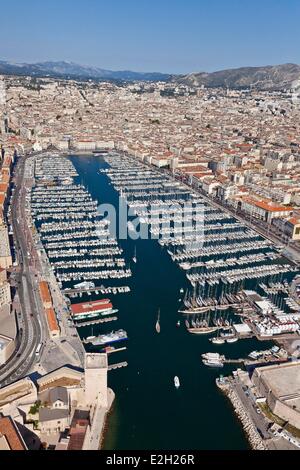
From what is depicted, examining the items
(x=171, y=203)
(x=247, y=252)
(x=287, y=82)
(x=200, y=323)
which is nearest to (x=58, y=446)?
(x=200, y=323)

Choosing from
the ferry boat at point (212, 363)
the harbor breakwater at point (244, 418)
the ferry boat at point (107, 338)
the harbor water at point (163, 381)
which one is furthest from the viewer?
the ferry boat at point (107, 338)

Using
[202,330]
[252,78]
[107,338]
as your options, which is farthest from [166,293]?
[252,78]

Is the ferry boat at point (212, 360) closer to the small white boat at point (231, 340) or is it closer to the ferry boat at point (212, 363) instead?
the ferry boat at point (212, 363)

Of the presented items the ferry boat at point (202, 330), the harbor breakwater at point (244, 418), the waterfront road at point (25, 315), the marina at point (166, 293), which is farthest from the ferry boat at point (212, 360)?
the waterfront road at point (25, 315)

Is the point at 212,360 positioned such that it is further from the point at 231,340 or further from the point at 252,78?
the point at 252,78

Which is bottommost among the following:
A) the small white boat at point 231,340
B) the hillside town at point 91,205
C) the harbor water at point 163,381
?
the harbor water at point 163,381
